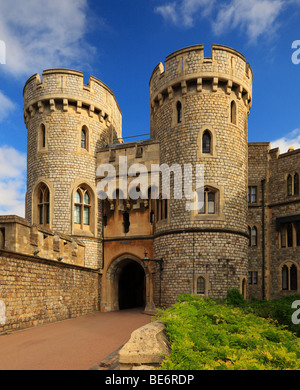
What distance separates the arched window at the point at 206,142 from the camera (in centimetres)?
1762

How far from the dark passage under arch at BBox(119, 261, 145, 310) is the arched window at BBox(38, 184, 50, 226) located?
18.5ft

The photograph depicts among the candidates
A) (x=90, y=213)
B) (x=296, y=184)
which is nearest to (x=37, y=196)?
(x=90, y=213)

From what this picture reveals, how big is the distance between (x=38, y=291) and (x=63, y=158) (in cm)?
911

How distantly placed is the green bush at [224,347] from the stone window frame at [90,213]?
37.8ft

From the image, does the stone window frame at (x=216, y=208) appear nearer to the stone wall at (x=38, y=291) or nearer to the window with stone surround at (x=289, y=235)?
the window with stone surround at (x=289, y=235)

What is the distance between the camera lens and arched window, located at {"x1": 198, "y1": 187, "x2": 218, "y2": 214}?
17047 mm

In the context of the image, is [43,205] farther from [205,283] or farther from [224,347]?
[224,347]

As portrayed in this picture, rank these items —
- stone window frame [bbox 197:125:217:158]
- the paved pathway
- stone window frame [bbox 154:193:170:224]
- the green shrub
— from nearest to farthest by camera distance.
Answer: the paved pathway < the green shrub < stone window frame [bbox 197:125:217:158] < stone window frame [bbox 154:193:170:224]

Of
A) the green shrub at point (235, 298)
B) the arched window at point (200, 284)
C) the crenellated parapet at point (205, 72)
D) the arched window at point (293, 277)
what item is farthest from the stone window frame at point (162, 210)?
the arched window at point (293, 277)

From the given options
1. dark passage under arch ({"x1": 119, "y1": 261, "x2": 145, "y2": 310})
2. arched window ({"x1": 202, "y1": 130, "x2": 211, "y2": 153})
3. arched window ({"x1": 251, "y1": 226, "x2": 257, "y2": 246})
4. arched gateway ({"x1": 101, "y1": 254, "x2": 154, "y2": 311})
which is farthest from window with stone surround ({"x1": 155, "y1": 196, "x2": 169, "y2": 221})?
arched window ({"x1": 251, "y1": 226, "x2": 257, "y2": 246})

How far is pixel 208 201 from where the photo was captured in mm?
17328

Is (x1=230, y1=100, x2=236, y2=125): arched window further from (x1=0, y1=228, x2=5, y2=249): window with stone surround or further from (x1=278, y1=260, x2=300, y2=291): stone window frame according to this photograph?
(x1=0, y1=228, x2=5, y2=249): window with stone surround

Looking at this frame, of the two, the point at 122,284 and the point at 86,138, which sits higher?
the point at 86,138
